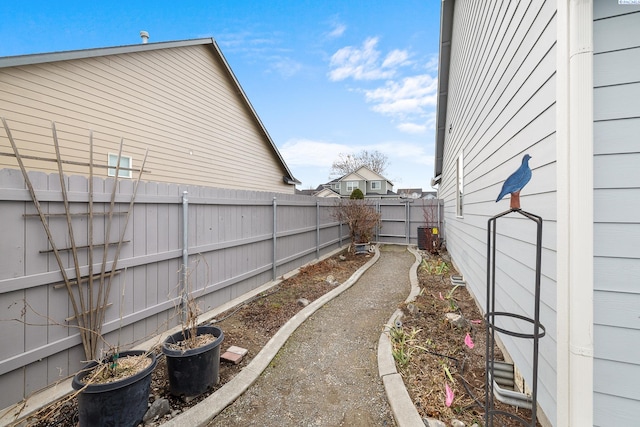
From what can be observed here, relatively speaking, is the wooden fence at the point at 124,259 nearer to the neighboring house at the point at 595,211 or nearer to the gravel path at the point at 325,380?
the gravel path at the point at 325,380

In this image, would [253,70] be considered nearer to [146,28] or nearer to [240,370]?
[146,28]

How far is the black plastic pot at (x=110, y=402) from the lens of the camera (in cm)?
195

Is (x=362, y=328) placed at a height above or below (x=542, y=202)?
below

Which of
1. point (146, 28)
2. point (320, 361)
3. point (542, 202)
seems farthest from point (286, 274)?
point (146, 28)

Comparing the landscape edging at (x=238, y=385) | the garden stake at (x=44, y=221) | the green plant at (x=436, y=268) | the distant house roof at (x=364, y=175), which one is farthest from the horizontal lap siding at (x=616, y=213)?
the distant house roof at (x=364, y=175)

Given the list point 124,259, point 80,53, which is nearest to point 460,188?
point 124,259

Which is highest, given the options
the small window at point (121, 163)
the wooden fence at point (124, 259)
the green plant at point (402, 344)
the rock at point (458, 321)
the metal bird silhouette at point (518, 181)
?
the small window at point (121, 163)

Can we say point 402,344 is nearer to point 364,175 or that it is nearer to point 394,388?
point 394,388

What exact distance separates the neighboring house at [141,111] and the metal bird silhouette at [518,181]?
6306 millimetres

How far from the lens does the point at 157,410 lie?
226 cm

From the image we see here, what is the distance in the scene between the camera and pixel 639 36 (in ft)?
4.91

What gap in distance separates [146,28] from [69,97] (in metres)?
3.93

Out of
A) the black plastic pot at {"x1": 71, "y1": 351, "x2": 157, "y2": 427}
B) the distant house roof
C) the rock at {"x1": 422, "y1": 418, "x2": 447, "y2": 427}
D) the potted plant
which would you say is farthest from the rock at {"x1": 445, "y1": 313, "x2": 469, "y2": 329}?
the distant house roof

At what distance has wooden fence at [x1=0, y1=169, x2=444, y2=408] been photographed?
7.41 feet
